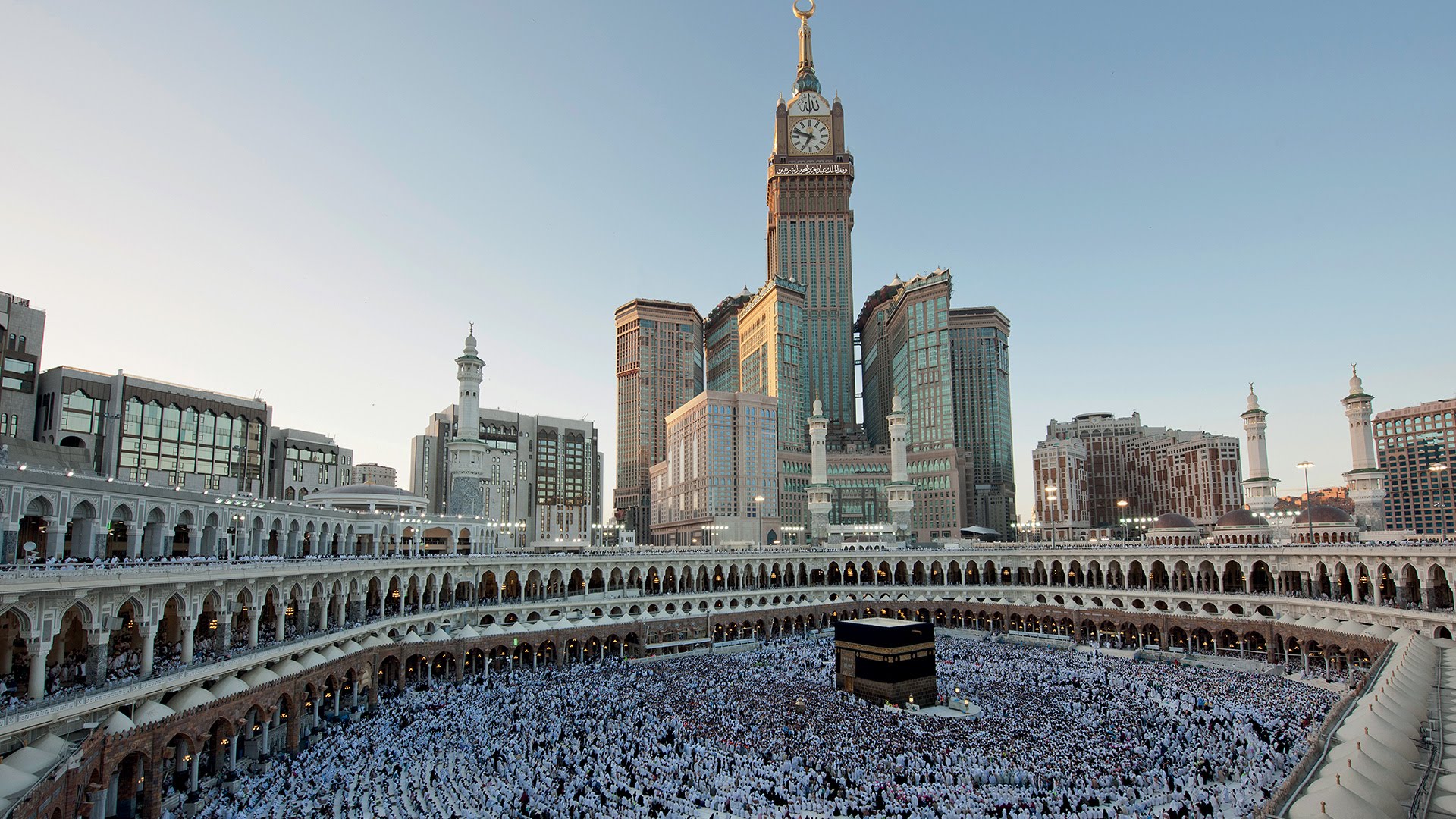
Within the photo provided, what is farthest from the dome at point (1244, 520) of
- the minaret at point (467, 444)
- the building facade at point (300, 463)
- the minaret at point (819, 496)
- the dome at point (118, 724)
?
the building facade at point (300, 463)

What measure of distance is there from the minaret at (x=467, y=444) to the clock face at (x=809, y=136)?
10395cm

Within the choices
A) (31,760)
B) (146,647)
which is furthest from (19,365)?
(31,760)

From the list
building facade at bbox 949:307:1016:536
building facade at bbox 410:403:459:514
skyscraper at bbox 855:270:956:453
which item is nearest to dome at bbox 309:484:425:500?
skyscraper at bbox 855:270:956:453

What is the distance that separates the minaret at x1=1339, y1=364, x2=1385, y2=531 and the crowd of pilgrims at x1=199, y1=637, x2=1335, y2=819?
1176 inches

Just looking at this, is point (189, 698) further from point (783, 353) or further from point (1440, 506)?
point (1440, 506)

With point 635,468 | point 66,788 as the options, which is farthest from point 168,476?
point 635,468

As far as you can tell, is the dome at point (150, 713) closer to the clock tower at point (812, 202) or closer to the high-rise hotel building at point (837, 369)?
the high-rise hotel building at point (837, 369)

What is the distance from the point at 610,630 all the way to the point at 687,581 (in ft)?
56.7

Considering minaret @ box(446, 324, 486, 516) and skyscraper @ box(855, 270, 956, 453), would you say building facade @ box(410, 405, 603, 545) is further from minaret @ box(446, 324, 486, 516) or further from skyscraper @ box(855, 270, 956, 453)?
minaret @ box(446, 324, 486, 516)

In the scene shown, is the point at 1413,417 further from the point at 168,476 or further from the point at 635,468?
the point at 168,476

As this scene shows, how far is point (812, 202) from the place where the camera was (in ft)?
525

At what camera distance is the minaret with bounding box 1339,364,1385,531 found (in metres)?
62.7

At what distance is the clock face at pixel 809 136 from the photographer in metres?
160

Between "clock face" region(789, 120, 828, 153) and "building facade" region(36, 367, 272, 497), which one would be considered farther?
"clock face" region(789, 120, 828, 153)
